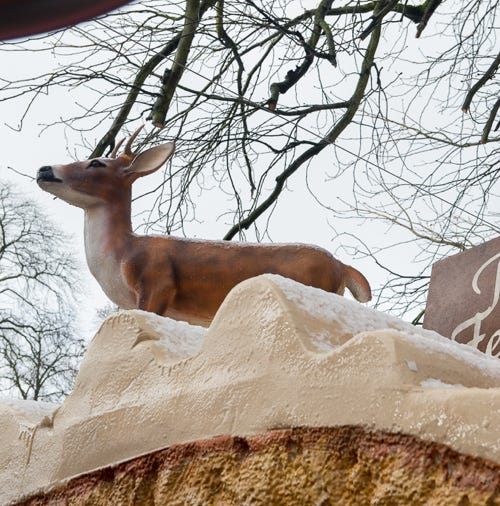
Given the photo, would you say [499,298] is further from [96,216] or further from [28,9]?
[28,9]

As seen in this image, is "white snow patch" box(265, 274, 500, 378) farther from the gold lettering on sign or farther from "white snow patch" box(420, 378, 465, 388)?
the gold lettering on sign

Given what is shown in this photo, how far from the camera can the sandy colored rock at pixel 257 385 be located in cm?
92

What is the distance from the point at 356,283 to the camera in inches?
76.7

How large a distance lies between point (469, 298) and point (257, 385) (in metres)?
1.09

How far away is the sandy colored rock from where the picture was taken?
92cm

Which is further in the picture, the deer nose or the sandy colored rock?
the deer nose

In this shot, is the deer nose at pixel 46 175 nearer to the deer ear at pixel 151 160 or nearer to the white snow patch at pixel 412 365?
the deer ear at pixel 151 160

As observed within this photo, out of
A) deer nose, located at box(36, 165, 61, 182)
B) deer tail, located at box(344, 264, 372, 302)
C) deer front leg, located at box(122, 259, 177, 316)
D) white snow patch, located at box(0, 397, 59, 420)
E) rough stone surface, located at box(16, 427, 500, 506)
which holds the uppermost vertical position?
deer nose, located at box(36, 165, 61, 182)

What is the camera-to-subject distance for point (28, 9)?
73cm

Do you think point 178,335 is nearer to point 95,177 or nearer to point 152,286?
point 152,286

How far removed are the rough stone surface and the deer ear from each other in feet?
2.59

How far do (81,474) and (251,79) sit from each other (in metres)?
3.22

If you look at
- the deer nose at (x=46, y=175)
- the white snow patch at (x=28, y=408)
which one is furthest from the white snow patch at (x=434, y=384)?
the deer nose at (x=46, y=175)

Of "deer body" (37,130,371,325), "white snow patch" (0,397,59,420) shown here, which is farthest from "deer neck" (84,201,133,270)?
"white snow patch" (0,397,59,420)
